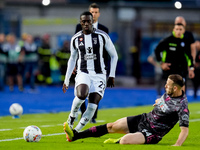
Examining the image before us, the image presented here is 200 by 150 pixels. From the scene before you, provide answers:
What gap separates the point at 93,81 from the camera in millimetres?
9109

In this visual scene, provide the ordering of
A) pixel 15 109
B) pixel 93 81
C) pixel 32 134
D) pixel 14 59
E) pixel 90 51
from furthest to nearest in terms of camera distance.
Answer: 1. pixel 14 59
2. pixel 15 109
3. pixel 90 51
4. pixel 93 81
5. pixel 32 134

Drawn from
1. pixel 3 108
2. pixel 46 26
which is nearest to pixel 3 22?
pixel 46 26

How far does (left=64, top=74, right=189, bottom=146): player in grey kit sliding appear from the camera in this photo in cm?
785

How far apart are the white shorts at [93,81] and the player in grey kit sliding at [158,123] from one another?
855 mm

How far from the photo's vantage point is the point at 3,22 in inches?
1235

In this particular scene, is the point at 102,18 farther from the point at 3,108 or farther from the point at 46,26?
the point at 3,108

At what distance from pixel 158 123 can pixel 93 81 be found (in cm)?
151

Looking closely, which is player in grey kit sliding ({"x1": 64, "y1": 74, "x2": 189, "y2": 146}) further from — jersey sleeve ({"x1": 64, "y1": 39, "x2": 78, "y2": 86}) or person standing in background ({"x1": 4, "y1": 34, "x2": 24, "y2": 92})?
person standing in background ({"x1": 4, "y1": 34, "x2": 24, "y2": 92})

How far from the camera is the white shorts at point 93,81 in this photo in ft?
29.5

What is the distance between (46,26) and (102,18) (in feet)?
17.7

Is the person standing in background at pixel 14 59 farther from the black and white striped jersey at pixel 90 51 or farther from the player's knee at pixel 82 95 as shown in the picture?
the player's knee at pixel 82 95

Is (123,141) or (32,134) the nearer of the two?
(123,141)

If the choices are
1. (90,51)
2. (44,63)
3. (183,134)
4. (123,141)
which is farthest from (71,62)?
(44,63)

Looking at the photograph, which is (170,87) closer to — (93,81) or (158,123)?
(158,123)
